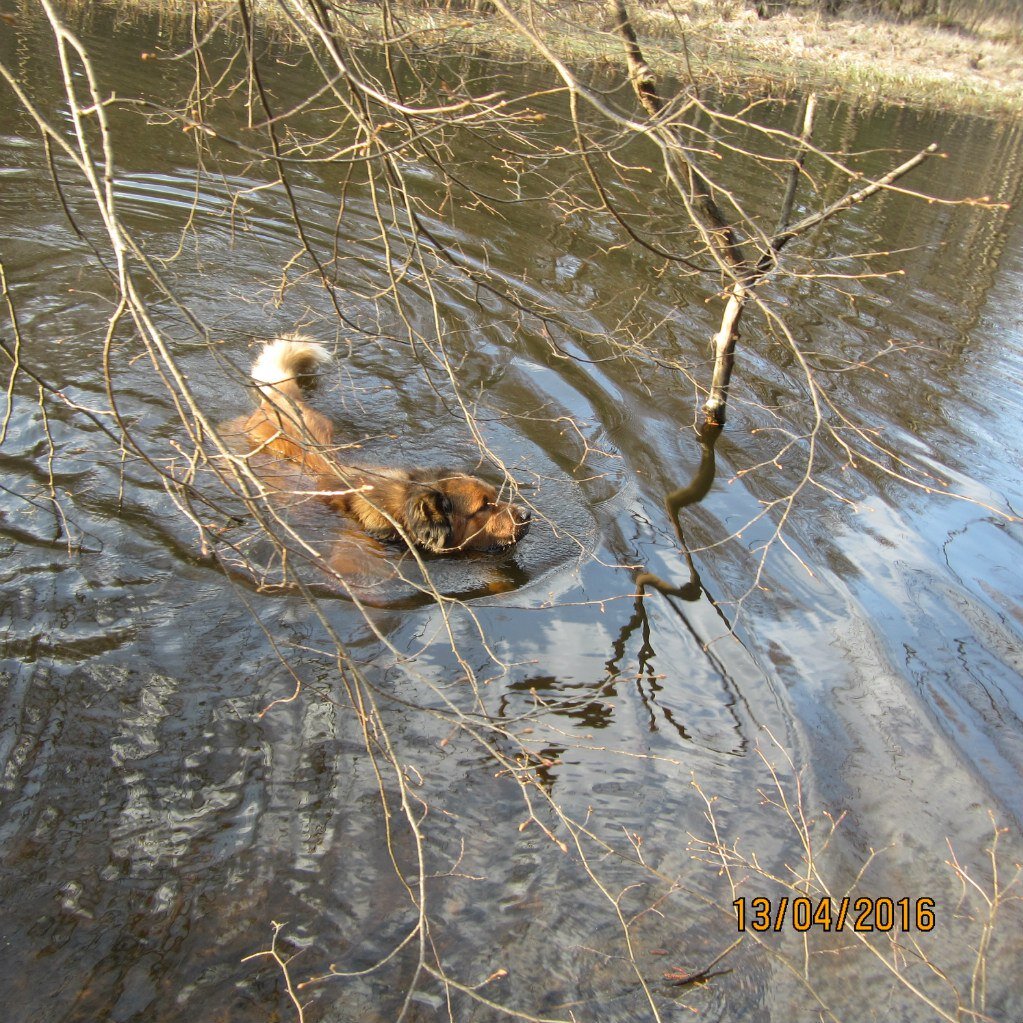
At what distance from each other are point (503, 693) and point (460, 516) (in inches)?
60.1

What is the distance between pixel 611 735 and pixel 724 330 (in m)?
4.16

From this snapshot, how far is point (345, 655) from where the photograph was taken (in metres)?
2.60

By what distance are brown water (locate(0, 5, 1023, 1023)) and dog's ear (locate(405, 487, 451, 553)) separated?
A: 0.21 m

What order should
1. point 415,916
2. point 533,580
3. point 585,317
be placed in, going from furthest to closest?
point 585,317
point 533,580
point 415,916

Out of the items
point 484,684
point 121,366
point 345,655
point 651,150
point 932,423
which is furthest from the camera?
point 651,150

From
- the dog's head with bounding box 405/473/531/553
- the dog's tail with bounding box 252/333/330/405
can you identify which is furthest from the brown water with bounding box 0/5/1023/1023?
the dog's tail with bounding box 252/333/330/405

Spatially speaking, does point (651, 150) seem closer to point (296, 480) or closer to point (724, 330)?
point (724, 330)

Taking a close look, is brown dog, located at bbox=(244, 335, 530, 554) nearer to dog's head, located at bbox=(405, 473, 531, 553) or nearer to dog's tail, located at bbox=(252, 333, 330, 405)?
dog's head, located at bbox=(405, 473, 531, 553)

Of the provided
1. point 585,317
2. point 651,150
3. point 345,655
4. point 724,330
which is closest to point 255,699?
point 345,655

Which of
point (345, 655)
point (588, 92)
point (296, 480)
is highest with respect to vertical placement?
point (588, 92)

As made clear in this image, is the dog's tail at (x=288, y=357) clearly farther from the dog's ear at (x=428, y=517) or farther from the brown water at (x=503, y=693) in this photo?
the dog's ear at (x=428, y=517)

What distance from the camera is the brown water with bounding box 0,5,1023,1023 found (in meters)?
3.55

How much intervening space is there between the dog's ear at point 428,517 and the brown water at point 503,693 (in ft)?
0.69

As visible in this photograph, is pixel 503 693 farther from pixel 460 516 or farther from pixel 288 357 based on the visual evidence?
pixel 288 357
